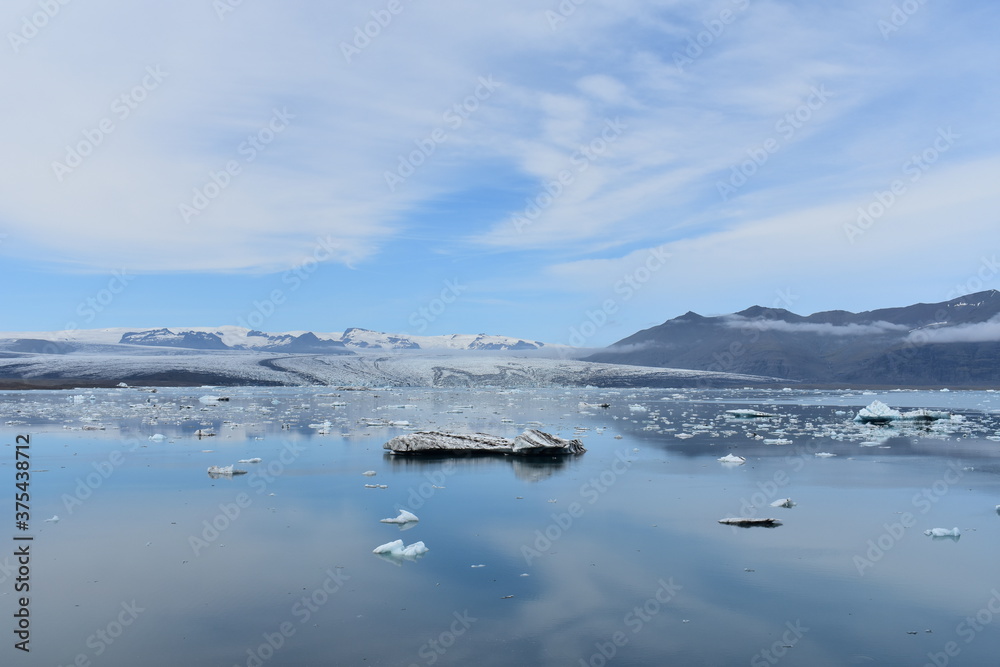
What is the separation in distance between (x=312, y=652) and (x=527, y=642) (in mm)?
1589

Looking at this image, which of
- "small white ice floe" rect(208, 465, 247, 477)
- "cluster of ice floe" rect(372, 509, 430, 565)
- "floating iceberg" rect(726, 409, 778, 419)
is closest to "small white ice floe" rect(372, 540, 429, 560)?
"cluster of ice floe" rect(372, 509, 430, 565)

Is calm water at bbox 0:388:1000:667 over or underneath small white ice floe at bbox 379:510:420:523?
underneath

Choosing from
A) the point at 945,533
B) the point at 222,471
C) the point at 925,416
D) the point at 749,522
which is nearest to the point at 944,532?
the point at 945,533

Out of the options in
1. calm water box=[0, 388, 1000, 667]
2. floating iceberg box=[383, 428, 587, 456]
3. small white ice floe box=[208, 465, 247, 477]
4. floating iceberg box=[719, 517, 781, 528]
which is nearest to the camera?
calm water box=[0, 388, 1000, 667]

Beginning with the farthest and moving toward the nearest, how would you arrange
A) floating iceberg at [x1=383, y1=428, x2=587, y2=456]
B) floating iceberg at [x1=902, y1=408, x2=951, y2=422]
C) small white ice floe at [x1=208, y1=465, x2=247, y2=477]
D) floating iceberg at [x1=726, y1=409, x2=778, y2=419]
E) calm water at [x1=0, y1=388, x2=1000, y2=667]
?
floating iceberg at [x1=726, y1=409, x2=778, y2=419] → floating iceberg at [x1=902, y1=408, x2=951, y2=422] → floating iceberg at [x1=383, y1=428, x2=587, y2=456] → small white ice floe at [x1=208, y1=465, x2=247, y2=477] → calm water at [x1=0, y1=388, x2=1000, y2=667]

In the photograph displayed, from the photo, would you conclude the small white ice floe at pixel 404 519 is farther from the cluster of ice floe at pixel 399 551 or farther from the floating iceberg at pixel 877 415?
the floating iceberg at pixel 877 415

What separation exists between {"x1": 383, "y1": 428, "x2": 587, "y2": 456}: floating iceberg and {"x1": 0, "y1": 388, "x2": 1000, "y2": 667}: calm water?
23.6 inches

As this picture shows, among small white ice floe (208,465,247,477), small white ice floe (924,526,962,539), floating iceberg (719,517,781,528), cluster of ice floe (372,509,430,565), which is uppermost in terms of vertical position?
small white ice floe (208,465,247,477)

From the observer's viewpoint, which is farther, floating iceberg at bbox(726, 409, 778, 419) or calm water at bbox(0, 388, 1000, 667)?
floating iceberg at bbox(726, 409, 778, 419)

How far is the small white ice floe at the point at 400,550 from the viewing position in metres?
7.55

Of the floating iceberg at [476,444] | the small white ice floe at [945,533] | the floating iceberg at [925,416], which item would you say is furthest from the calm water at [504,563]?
the floating iceberg at [925,416]

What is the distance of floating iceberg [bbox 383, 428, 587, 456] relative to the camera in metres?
15.4

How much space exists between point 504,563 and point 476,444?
8.44 m

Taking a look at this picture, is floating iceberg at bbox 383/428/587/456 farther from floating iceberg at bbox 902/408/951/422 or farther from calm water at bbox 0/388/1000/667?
floating iceberg at bbox 902/408/951/422
